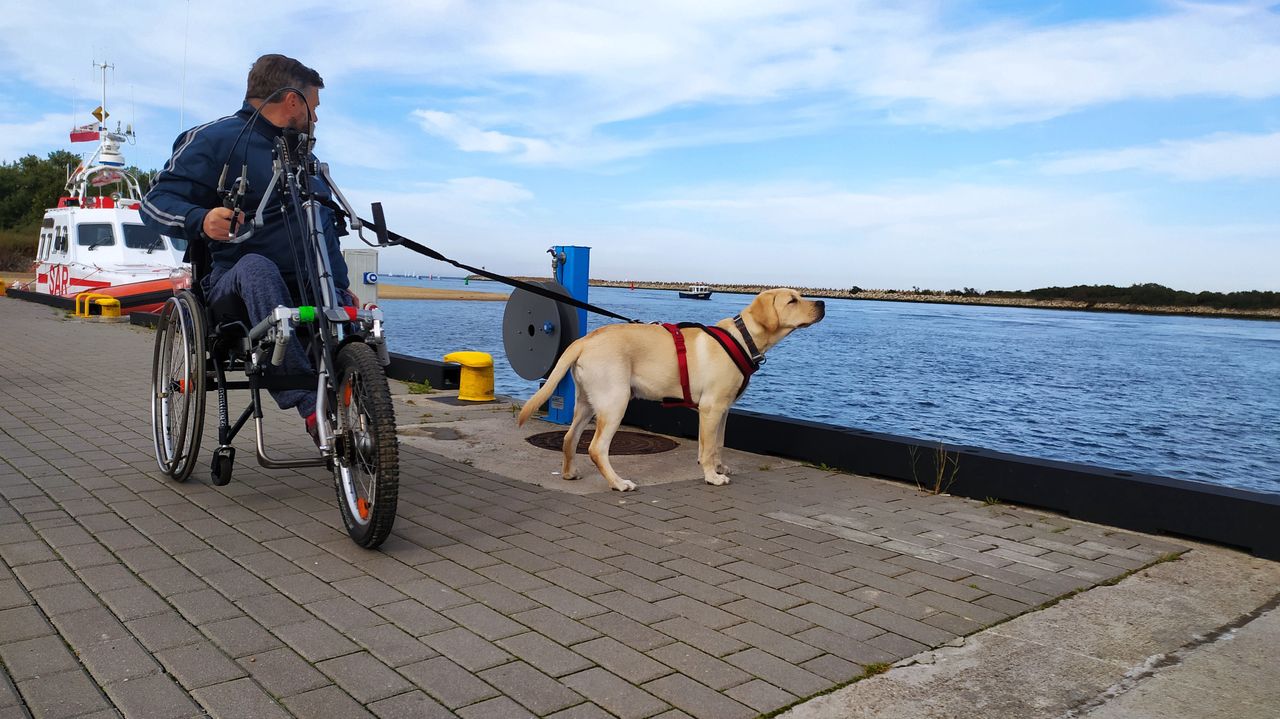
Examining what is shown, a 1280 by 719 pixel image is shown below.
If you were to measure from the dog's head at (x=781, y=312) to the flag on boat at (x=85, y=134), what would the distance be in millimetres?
26017

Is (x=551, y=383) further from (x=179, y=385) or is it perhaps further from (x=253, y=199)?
(x=179, y=385)

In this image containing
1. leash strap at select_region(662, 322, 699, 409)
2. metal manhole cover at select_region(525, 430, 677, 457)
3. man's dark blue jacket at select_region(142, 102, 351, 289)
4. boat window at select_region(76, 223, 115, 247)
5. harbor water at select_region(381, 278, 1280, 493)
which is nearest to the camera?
man's dark blue jacket at select_region(142, 102, 351, 289)

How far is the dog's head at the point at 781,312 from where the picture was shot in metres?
6.07

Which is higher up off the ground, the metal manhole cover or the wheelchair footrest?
the wheelchair footrest

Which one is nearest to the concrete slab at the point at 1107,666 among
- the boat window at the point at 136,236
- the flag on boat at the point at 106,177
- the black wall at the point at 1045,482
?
the black wall at the point at 1045,482

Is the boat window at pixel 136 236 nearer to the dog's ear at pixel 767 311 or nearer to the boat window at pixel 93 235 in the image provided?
the boat window at pixel 93 235

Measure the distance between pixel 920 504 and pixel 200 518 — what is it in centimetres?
408

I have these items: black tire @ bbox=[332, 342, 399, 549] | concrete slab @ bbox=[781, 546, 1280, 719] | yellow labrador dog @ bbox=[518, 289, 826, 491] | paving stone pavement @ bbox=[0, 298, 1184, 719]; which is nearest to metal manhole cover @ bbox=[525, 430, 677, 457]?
yellow labrador dog @ bbox=[518, 289, 826, 491]

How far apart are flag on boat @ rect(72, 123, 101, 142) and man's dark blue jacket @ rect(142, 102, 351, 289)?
25.0 metres

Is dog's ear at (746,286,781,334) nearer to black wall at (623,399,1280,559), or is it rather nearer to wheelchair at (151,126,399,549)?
black wall at (623,399,1280,559)

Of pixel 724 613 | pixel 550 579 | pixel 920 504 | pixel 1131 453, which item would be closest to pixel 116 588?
pixel 550 579

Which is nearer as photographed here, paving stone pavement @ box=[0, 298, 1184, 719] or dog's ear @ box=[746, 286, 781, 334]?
paving stone pavement @ box=[0, 298, 1184, 719]

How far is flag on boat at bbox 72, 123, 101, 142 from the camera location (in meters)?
25.5

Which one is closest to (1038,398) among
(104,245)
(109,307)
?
(109,307)
